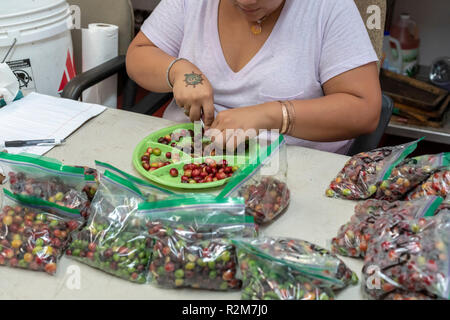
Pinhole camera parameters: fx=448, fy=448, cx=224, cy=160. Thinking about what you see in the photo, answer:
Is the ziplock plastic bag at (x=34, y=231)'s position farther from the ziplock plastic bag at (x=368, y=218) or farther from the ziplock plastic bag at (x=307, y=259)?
the ziplock plastic bag at (x=368, y=218)

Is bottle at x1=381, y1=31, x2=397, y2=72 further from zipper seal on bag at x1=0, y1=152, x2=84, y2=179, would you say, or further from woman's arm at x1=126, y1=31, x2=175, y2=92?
zipper seal on bag at x1=0, y1=152, x2=84, y2=179

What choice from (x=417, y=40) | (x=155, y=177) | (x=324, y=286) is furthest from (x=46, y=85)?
(x=417, y=40)

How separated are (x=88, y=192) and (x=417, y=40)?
2372mm

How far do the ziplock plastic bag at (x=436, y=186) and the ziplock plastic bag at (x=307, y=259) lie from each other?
0.23 metres

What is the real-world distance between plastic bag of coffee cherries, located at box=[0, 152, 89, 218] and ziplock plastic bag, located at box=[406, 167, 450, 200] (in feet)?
2.19

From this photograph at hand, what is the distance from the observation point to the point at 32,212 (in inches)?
34.7

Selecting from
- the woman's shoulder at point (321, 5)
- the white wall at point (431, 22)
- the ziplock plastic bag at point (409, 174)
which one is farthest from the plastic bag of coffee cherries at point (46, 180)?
the white wall at point (431, 22)

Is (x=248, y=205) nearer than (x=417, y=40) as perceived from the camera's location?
Yes

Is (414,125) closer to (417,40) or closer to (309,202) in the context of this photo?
(417,40)

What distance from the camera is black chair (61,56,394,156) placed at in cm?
133

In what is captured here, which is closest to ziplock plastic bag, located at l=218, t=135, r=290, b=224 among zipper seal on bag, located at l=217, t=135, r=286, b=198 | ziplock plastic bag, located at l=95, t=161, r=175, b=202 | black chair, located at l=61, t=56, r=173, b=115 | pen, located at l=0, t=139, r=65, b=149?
zipper seal on bag, located at l=217, t=135, r=286, b=198

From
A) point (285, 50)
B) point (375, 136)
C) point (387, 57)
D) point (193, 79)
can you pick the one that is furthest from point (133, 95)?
point (387, 57)

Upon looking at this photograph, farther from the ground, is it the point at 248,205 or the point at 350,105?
the point at 350,105

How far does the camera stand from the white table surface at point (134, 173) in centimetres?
78
